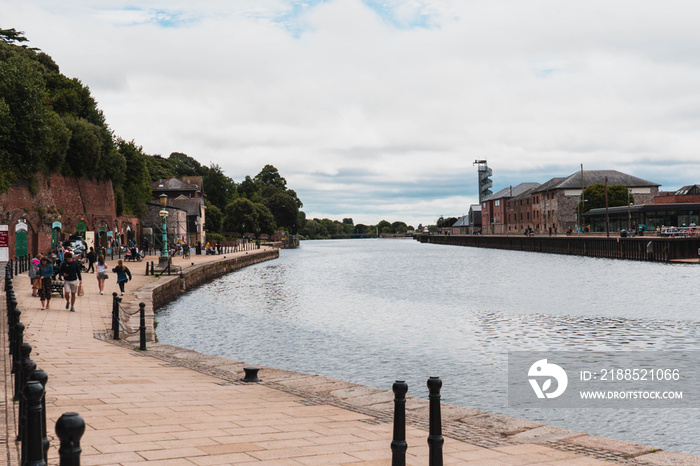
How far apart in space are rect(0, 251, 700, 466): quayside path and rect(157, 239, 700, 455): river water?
13.2 feet

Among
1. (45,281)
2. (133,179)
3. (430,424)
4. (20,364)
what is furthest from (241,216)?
(430,424)

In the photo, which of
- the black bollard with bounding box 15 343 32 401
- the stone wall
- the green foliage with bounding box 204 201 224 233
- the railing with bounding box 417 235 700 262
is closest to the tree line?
the stone wall

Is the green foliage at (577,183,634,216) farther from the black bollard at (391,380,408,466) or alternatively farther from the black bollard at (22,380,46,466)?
the black bollard at (22,380,46,466)

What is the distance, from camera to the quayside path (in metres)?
6.44

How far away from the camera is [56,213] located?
163ft

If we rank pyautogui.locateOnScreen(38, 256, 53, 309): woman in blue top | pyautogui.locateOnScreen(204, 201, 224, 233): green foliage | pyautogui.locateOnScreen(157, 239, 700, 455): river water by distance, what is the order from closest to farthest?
pyautogui.locateOnScreen(157, 239, 700, 455): river water
pyautogui.locateOnScreen(38, 256, 53, 309): woman in blue top
pyautogui.locateOnScreen(204, 201, 224, 233): green foliage

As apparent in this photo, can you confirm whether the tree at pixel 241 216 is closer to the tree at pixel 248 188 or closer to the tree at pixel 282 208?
the tree at pixel 282 208

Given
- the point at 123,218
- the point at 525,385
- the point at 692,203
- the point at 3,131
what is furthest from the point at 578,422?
the point at 692,203

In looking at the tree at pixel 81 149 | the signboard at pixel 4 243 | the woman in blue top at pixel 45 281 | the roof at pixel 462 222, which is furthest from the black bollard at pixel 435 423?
the roof at pixel 462 222

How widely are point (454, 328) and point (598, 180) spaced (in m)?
101

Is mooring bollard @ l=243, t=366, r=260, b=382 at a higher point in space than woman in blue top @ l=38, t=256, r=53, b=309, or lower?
lower

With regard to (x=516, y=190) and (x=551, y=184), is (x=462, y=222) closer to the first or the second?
(x=516, y=190)

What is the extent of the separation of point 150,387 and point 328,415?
3.34 m

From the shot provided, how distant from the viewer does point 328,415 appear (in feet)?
28.5
